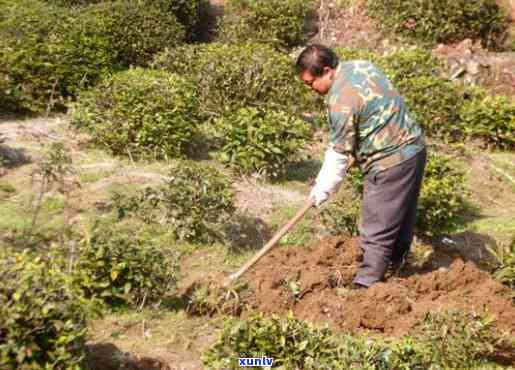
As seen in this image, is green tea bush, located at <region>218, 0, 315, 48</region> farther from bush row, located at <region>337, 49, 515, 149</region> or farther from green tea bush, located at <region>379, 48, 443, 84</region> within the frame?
bush row, located at <region>337, 49, 515, 149</region>

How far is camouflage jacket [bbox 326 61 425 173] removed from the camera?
5.64 meters

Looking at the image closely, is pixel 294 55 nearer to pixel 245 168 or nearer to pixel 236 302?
pixel 245 168

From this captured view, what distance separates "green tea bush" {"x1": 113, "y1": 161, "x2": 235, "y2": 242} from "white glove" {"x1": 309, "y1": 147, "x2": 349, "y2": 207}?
134 centimetres

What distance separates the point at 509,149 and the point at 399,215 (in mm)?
4837

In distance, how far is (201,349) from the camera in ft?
17.8

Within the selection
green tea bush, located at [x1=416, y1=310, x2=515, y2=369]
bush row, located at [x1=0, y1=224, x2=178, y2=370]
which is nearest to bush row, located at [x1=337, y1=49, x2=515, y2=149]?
green tea bush, located at [x1=416, y1=310, x2=515, y2=369]

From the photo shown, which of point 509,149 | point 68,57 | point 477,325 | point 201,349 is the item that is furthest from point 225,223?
point 509,149

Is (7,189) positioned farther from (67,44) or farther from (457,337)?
(457,337)

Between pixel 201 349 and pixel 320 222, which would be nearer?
pixel 201 349

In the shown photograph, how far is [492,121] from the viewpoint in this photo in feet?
33.1

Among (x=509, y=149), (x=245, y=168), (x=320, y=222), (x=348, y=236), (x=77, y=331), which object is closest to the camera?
(x=77, y=331)

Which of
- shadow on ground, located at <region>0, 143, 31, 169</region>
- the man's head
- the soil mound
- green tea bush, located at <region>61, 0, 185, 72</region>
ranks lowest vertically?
shadow on ground, located at <region>0, 143, 31, 169</region>

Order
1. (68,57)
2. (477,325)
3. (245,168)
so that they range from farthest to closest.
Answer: (68,57) → (245,168) → (477,325)

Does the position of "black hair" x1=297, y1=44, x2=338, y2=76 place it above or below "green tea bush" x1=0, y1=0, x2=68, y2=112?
above
